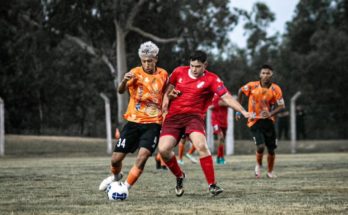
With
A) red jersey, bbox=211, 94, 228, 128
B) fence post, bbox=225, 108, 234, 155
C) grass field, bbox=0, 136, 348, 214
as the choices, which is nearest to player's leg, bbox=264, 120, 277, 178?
grass field, bbox=0, 136, 348, 214

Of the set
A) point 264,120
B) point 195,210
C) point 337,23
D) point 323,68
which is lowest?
point 195,210

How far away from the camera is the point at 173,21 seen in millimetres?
41438

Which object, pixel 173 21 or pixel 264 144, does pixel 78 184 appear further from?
pixel 173 21

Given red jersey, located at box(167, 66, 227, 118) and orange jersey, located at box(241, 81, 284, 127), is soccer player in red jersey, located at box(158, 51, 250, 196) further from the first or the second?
orange jersey, located at box(241, 81, 284, 127)

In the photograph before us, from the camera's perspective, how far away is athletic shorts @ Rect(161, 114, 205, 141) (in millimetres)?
10469

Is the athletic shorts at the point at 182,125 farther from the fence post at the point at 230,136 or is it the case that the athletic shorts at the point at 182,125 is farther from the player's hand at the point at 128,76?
the fence post at the point at 230,136

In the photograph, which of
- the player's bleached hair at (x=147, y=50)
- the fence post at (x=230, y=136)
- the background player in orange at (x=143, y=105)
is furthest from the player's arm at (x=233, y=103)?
the fence post at (x=230, y=136)

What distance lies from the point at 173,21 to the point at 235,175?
87.7ft

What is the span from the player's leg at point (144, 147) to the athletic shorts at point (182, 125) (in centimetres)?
25

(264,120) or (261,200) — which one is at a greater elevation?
(264,120)

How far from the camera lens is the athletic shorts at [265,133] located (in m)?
15.0

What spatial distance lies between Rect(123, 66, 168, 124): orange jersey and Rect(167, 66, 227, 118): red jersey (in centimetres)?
25

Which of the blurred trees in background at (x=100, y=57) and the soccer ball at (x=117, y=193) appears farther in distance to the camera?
the blurred trees in background at (x=100, y=57)

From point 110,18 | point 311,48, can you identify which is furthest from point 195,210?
point 311,48
